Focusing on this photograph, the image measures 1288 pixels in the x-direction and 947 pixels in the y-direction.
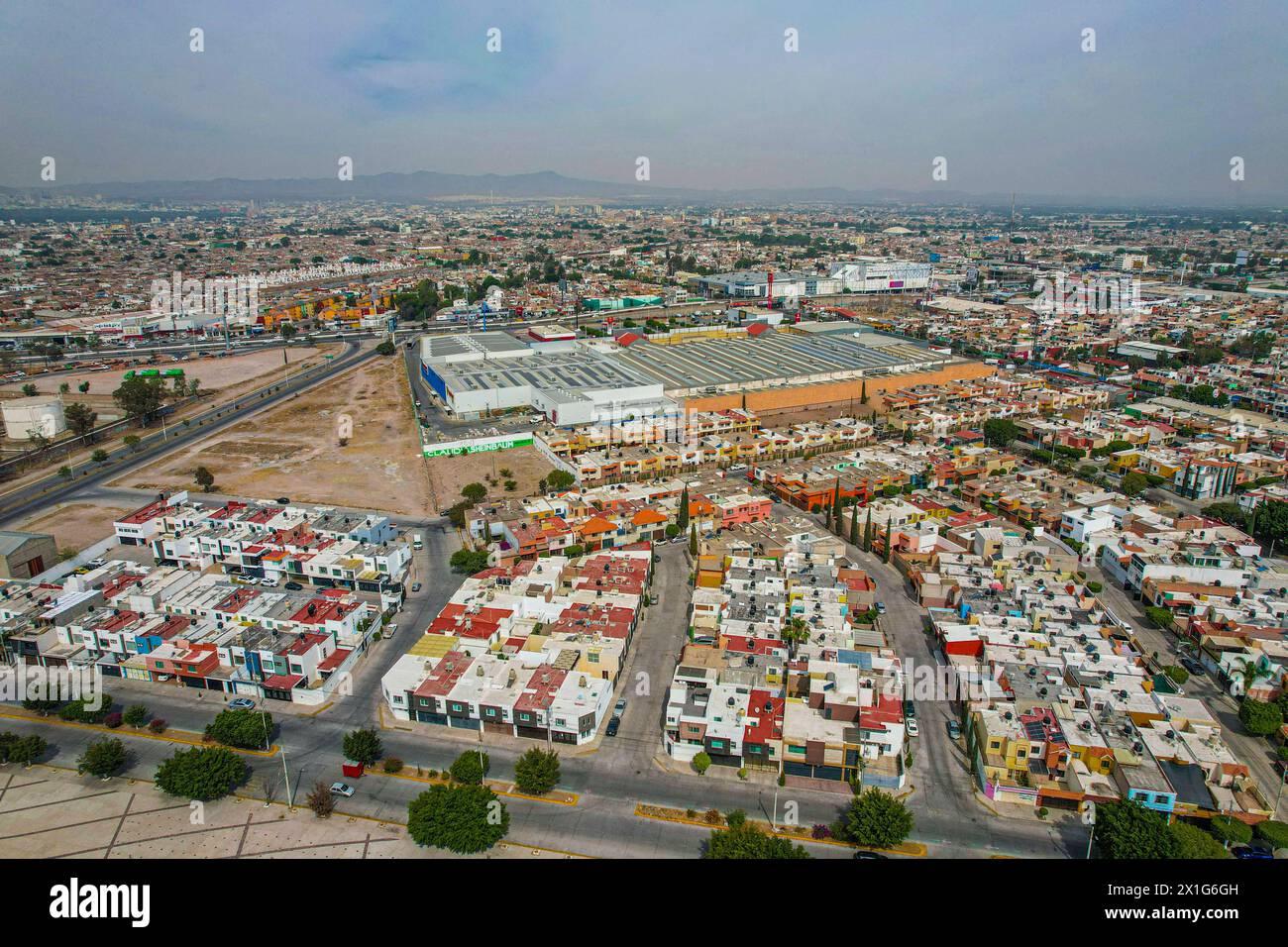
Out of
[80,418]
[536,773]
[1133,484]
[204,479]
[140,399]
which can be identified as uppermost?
[140,399]

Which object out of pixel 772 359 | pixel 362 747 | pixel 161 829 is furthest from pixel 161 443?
pixel 772 359

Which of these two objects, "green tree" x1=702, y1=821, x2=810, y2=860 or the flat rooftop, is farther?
the flat rooftop

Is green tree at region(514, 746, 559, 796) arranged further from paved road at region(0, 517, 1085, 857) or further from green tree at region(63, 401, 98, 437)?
green tree at region(63, 401, 98, 437)

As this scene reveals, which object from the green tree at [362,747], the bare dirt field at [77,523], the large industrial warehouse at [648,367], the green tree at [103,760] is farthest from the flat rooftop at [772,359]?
the green tree at [103,760]

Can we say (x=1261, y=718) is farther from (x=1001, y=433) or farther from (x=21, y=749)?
(x=21, y=749)

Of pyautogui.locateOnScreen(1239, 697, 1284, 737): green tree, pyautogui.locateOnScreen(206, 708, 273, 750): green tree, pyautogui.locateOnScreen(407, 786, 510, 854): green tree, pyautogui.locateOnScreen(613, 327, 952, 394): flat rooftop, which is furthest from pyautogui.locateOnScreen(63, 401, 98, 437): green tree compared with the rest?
pyautogui.locateOnScreen(1239, 697, 1284, 737): green tree
